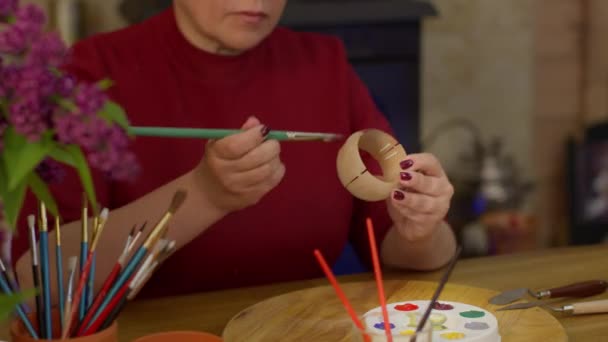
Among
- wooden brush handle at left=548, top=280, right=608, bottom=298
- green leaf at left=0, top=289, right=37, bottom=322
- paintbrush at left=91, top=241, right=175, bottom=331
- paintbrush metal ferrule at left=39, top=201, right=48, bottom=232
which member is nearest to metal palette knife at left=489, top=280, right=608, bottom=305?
wooden brush handle at left=548, top=280, right=608, bottom=298

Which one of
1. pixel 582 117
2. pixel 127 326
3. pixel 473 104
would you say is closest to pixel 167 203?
pixel 127 326

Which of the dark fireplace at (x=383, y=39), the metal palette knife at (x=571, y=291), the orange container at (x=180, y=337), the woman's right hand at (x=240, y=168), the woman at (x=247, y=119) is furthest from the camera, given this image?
the dark fireplace at (x=383, y=39)

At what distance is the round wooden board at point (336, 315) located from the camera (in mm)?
931

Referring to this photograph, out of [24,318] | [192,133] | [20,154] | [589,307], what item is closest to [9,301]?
[20,154]

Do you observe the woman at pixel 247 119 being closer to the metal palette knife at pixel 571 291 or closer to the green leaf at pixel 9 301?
the metal palette knife at pixel 571 291

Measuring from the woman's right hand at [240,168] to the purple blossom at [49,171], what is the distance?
32cm

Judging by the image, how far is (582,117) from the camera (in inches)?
138

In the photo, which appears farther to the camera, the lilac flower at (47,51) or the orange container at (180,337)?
the orange container at (180,337)

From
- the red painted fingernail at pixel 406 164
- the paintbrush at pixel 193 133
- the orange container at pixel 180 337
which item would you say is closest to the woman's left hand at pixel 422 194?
the red painted fingernail at pixel 406 164

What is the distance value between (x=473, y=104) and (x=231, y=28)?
7.18 feet

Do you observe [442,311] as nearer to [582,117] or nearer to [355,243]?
[355,243]

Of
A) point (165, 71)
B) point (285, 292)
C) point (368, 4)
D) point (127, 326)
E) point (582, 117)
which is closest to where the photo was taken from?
point (127, 326)

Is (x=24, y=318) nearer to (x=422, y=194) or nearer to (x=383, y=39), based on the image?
(x=422, y=194)

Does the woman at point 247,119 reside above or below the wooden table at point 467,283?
above
